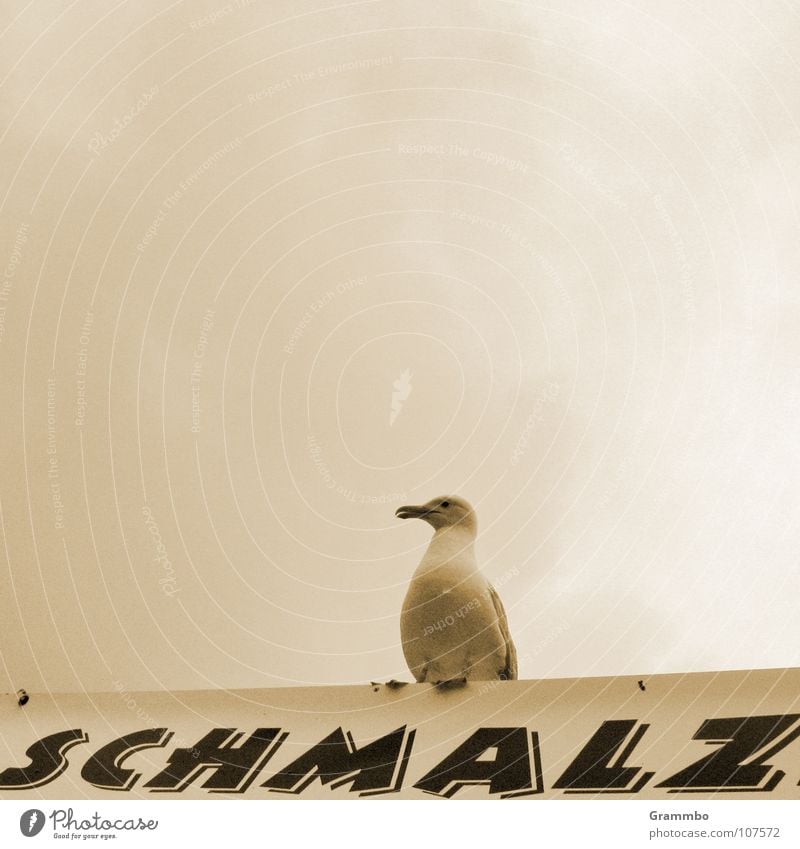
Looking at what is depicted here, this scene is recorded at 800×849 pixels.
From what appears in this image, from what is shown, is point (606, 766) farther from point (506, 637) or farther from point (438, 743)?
point (506, 637)

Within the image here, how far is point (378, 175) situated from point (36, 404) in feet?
11.6

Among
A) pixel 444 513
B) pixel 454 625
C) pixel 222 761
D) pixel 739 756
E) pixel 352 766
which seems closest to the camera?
pixel 739 756

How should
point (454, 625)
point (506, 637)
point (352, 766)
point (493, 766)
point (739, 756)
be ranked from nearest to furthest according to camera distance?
point (739, 756)
point (493, 766)
point (352, 766)
point (454, 625)
point (506, 637)

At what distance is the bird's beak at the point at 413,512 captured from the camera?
786cm

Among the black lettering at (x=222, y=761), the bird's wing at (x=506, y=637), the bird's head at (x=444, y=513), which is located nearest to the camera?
the black lettering at (x=222, y=761)

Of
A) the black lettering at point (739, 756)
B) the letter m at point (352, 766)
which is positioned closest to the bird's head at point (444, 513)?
the letter m at point (352, 766)

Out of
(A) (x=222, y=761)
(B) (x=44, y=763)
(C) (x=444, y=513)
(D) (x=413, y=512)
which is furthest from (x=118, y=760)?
(C) (x=444, y=513)

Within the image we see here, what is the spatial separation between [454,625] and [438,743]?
123cm

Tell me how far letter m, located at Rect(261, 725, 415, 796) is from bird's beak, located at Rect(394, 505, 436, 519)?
217 cm

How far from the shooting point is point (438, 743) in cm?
589

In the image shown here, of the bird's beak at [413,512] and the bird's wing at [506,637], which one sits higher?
the bird's beak at [413,512]

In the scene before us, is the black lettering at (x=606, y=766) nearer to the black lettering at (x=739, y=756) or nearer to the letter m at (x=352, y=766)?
the black lettering at (x=739, y=756)

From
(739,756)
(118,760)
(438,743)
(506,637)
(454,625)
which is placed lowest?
(739,756)

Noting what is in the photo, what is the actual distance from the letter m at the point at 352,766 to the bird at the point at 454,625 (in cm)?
85
